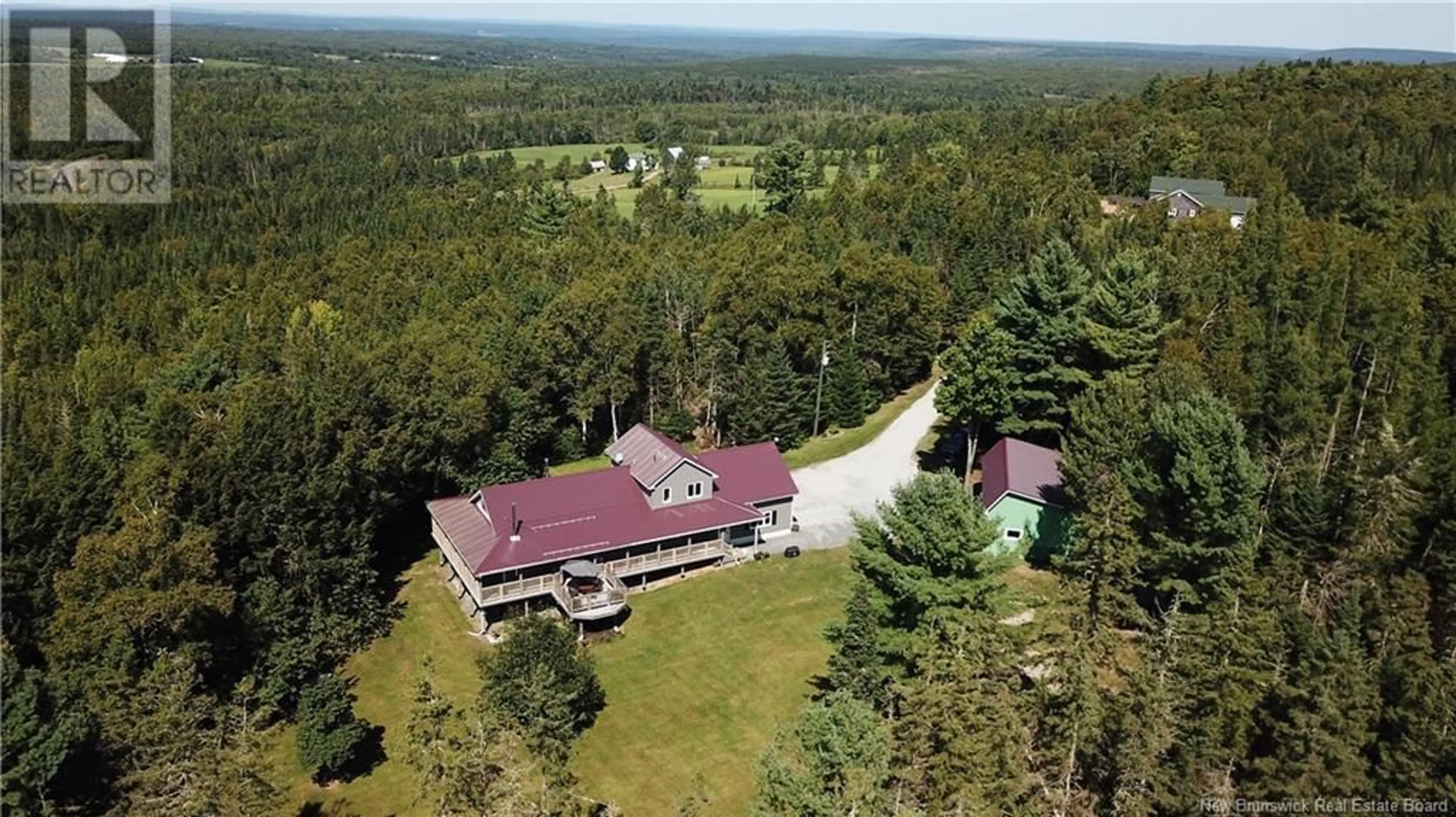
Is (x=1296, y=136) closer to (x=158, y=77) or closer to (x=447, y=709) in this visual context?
(x=447, y=709)

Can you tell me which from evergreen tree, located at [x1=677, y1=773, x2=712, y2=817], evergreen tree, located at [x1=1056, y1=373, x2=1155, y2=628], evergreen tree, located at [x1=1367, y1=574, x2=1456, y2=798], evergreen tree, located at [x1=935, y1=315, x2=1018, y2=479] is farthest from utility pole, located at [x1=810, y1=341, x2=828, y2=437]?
evergreen tree, located at [x1=1367, y1=574, x2=1456, y2=798]

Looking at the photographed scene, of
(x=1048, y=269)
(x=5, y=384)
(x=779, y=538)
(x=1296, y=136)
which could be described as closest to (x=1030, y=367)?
(x=1048, y=269)

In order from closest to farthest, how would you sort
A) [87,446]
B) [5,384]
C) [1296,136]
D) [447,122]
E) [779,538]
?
[87,446] → [779,538] → [5,384] → [1296,136] → [447,122]

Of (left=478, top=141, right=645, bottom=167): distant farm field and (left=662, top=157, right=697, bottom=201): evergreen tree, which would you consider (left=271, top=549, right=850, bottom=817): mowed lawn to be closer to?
(left=662, top=157, right=697, bottom=201): evergreen tree

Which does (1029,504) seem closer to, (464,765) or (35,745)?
(464,765)

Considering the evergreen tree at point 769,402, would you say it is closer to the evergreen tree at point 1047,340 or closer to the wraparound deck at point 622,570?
the wraparound deck at point 622,570

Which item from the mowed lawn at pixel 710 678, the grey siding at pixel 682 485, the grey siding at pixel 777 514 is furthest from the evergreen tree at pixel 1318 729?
the grey siding at pixel 682 485

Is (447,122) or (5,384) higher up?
(447,122)
